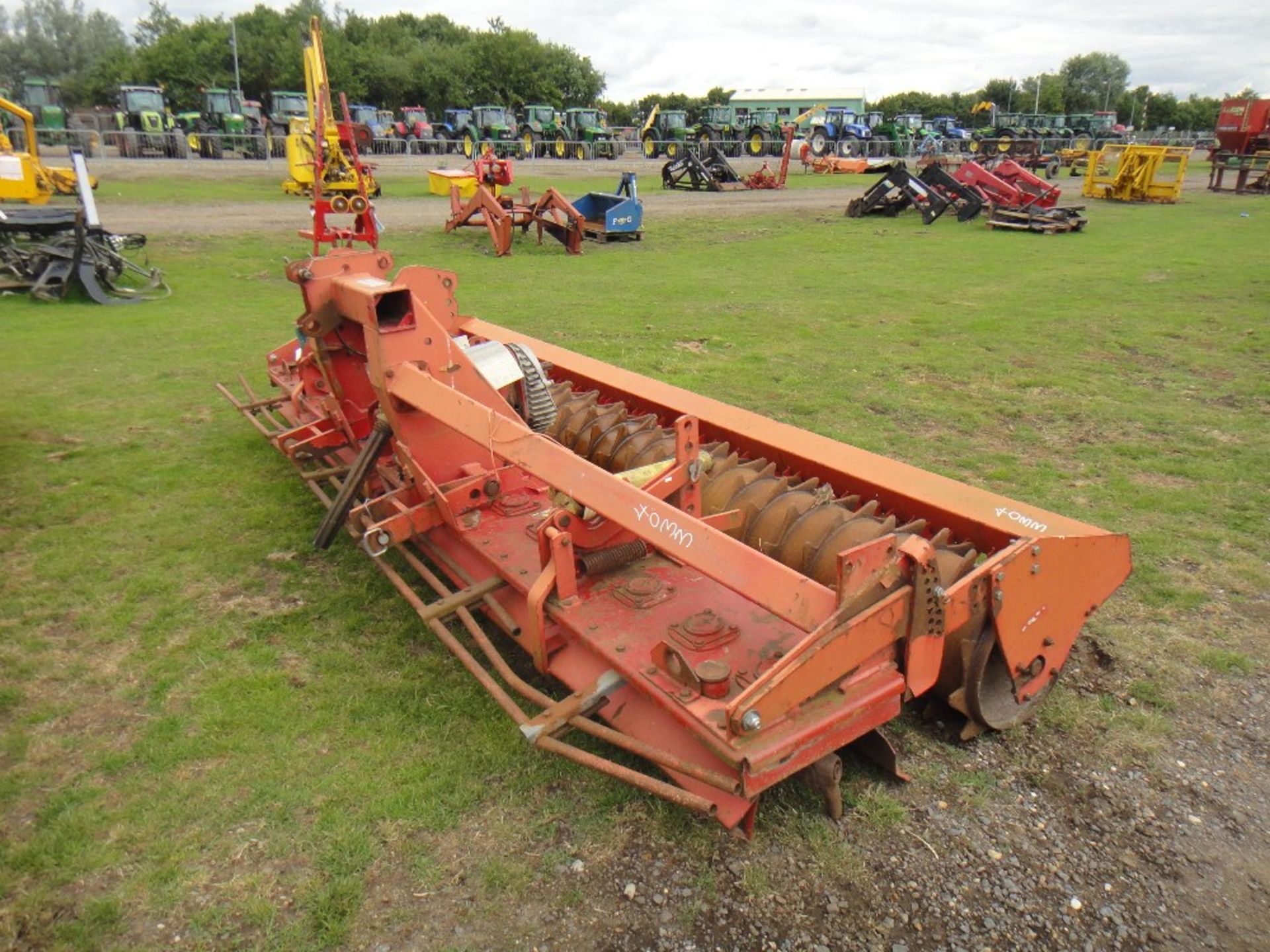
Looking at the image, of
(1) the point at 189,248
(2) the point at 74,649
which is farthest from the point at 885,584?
(1) the point at 189,248

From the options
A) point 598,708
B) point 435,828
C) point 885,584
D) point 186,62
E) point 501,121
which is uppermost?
point 186,62

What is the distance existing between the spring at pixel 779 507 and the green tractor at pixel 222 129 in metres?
31.8

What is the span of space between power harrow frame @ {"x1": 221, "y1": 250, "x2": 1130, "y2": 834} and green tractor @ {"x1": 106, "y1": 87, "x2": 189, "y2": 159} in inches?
1252

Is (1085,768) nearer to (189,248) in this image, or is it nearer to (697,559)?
(697,559)

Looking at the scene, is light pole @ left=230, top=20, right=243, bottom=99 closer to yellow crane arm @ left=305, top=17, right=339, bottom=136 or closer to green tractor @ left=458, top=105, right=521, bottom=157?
green tractor @ left=458, top=105, right=521, bottom=157

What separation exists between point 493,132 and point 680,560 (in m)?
39.1

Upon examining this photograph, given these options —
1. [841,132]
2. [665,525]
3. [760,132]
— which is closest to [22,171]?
[665,525]

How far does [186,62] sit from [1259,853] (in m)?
65.7

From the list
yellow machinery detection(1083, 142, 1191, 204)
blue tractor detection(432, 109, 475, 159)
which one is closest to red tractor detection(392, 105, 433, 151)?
blue tractor detection(432, 109, 475, 159)

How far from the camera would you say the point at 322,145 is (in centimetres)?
1319

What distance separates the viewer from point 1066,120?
1805 inches

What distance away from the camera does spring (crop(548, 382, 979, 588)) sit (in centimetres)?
302

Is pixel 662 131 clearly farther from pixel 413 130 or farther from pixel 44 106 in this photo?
pixel 44 106

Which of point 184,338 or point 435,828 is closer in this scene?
point 435,828
